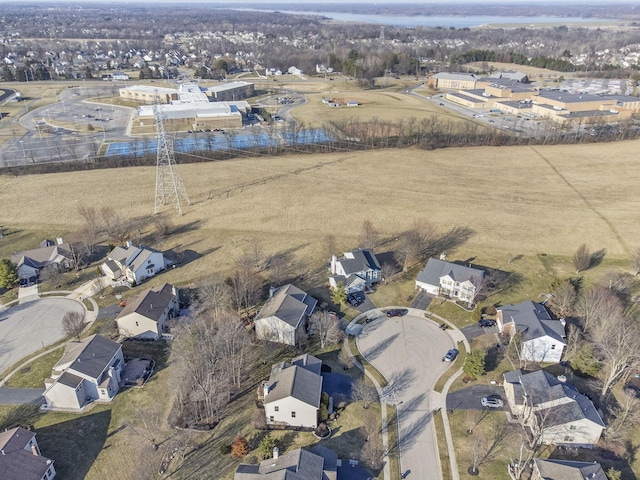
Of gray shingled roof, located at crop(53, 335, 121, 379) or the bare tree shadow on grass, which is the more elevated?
gray shingled roof, located at crop(53, 335, 121, 379)

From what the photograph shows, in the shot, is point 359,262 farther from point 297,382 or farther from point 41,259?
point 41,259

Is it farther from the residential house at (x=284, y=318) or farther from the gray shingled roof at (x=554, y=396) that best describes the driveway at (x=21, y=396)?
A: the gray shingled roof at (x=554, y=396)

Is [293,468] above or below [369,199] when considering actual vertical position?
above

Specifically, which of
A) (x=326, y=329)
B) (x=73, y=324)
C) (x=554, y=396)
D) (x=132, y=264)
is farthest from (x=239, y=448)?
(x=132, y=264)

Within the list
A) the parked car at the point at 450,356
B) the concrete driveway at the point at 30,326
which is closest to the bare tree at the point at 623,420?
the parked car at the point at 450,356

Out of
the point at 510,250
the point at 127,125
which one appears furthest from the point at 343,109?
the point at 510,250

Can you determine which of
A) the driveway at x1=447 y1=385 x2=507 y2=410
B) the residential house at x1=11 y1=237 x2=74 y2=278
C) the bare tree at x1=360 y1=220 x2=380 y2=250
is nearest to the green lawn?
the residential house at x1=11 y1=237 x2=74 y2=278

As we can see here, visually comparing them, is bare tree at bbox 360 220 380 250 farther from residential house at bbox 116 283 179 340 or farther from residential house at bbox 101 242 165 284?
residential house at bbox 101 242 165 284
